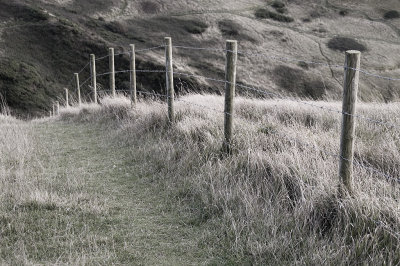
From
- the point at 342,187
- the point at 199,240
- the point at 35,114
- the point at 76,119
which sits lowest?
the point at 35,114

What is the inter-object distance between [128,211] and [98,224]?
539 millimetres

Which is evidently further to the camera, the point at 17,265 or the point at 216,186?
→ the point at 216,186

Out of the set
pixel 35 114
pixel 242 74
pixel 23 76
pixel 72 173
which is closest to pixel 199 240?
pixel 72 173

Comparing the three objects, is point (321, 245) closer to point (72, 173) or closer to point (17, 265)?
point (17, 265)

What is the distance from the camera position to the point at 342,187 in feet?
15.0

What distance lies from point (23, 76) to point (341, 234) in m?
32.9

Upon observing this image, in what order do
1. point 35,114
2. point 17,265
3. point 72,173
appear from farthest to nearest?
point 35,114
point 72,173
point 17,265

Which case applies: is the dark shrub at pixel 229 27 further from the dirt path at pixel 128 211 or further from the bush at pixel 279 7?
the dirt path at pixel 128 211

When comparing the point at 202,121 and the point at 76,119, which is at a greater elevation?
the point at 202,121

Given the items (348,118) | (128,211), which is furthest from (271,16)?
(348,118)

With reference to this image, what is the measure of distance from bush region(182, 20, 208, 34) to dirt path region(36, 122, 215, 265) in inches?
1723

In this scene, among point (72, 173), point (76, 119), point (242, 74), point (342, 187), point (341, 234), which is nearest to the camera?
point (341, 234)

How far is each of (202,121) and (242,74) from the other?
37745 mm

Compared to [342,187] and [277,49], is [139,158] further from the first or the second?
[277,49]
